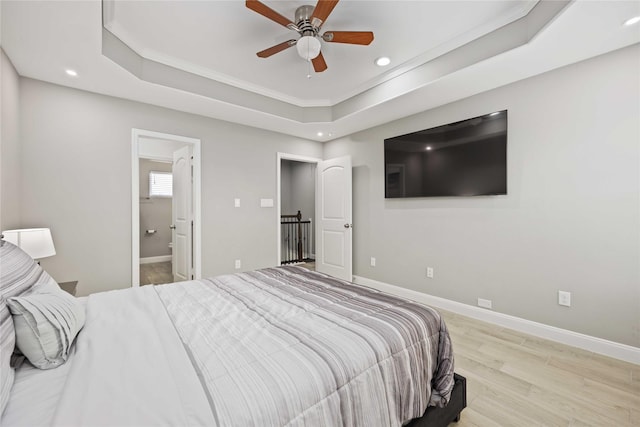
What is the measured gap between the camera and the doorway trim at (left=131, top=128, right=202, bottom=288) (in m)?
3.21

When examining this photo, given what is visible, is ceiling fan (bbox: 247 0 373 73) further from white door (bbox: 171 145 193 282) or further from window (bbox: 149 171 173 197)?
window (bbox: 149 171 173 197)

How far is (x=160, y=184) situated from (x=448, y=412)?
6815mm

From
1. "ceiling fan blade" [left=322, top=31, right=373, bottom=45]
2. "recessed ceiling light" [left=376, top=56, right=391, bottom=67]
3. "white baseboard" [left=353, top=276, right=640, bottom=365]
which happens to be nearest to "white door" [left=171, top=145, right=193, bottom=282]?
"ceiling fan blade" [left=322, top=31, right=373, bottom=45]

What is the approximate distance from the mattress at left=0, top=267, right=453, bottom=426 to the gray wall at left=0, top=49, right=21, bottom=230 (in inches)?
58.7

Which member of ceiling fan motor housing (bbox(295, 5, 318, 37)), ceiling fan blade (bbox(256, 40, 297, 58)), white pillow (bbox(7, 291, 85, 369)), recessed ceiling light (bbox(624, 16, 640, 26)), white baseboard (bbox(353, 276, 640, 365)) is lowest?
white baseboard (bbox(353, 276, 640, 365))

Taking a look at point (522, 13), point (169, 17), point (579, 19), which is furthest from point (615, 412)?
point (169, 17)

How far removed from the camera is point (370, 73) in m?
3.14

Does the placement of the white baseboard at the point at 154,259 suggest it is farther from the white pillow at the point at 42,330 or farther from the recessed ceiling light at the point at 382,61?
the recessed ceiling light at the point at 382,61

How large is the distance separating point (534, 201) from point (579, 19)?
148 centimetres

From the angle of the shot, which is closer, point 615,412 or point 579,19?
point 615,412

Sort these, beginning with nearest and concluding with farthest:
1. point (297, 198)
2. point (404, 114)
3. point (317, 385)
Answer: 1. point (317, 385)
2. point (404, 114)
3. point (297, 198)

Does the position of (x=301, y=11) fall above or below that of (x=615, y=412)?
above

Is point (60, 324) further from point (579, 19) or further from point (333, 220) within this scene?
point (333, 220)

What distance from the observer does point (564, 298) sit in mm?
2508
